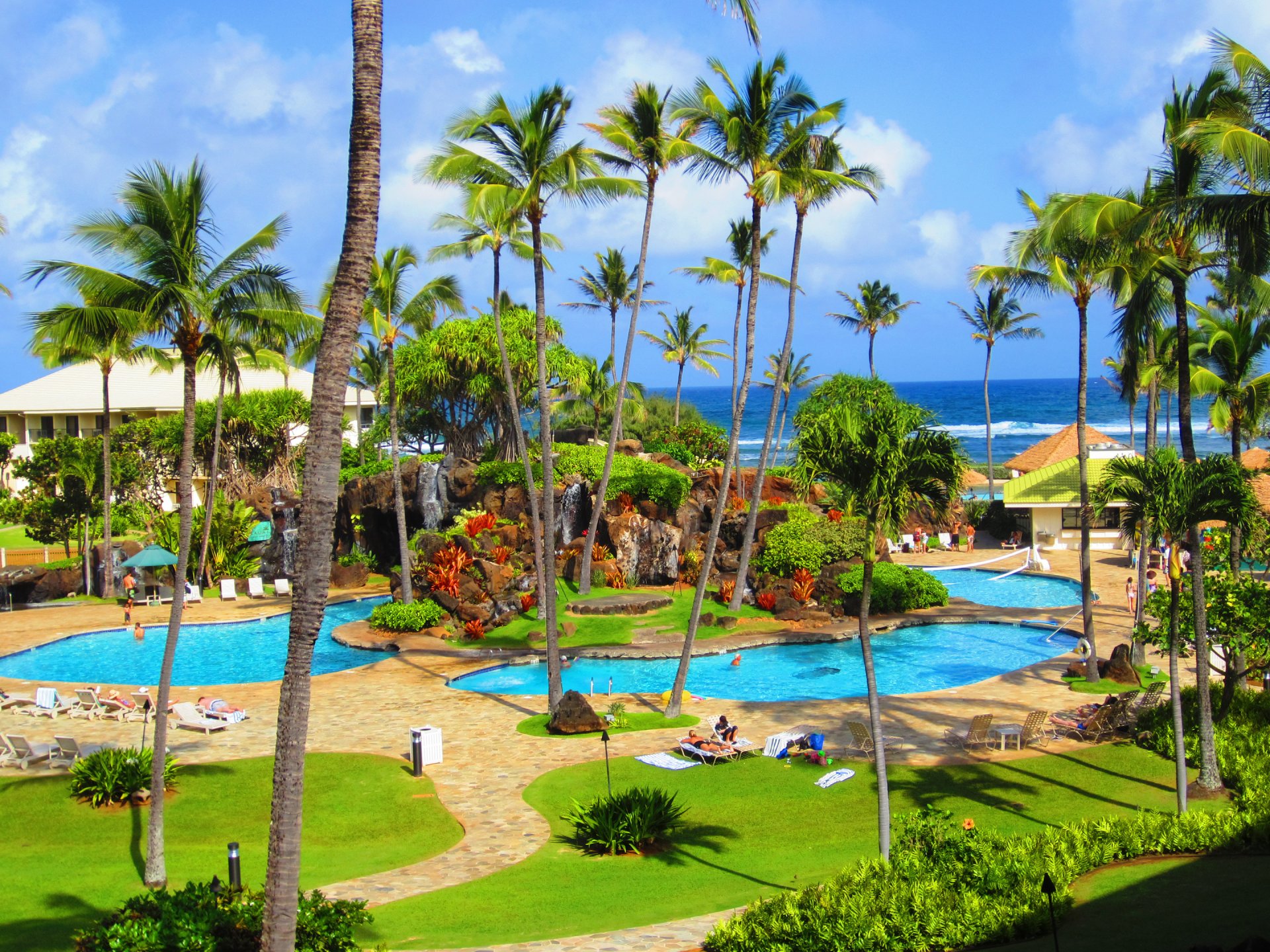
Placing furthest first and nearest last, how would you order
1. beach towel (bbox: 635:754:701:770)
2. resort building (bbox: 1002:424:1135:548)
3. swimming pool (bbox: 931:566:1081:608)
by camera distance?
resort building (bbox: 1002:424:1135:548) < swimming pool (bbox: 931:566:1081:608) < beach towel (bbox: 635:754:701:770)

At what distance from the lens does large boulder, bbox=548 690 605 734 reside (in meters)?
19.8

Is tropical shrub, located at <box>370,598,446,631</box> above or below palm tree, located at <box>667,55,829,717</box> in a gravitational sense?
below

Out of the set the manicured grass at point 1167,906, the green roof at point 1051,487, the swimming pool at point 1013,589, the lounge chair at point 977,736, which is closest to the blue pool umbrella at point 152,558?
the lounge chair at point 977,736

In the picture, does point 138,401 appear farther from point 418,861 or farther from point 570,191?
point 418,861

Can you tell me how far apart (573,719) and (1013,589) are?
23502mm

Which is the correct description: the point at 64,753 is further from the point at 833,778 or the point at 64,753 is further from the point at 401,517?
the point at 401,517

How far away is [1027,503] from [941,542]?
446 cm

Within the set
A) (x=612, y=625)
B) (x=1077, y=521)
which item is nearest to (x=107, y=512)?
(x=612, y=625)

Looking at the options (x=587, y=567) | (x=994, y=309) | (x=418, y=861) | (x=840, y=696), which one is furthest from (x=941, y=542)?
(x=418, y=861)

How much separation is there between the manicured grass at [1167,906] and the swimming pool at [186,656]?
65.9 ft

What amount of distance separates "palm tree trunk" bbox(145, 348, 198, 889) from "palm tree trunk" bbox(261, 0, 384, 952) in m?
5.51

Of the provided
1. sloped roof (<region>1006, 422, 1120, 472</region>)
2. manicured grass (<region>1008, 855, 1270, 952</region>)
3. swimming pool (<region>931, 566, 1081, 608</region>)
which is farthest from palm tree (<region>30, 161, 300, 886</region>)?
sloped roof (<region>1006, 422, 1120, 472</region>)

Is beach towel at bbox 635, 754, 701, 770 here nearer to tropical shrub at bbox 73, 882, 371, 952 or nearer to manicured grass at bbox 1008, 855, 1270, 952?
manicured grass at bbox 1008, 855, 1270, 952

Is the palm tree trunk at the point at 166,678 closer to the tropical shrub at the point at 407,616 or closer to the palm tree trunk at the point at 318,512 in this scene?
the palm tree trunk at the point at 318,512
